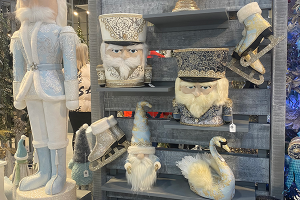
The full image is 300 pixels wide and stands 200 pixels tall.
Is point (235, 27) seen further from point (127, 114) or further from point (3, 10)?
point (3, 10)

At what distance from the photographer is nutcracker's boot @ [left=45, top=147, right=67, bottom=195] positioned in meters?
1.98

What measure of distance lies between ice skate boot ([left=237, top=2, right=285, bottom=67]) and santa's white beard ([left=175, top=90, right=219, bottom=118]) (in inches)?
12.1

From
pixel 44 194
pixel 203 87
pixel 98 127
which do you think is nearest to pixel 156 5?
pixel 203 87

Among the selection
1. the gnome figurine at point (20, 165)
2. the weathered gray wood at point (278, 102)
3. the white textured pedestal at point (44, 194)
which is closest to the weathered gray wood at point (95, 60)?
the white textured pedestal at point (44, 194)

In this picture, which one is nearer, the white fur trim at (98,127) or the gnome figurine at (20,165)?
the white fur trim at (98,127)

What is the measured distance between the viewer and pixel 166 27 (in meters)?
2.08

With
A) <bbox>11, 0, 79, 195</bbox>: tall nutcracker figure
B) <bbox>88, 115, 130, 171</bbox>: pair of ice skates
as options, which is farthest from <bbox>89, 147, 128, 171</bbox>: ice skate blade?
<bbox>11, 0, 79, 195</bbox>: tall nutcracker figure

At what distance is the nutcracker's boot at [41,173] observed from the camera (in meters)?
2.02

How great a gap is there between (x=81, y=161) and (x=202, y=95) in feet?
4.55

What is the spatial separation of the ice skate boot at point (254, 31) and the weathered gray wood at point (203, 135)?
54cm

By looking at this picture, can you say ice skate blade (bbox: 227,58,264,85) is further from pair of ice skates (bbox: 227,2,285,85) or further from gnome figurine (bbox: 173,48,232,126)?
gnome figurine (bbox: 173,48,232,126)

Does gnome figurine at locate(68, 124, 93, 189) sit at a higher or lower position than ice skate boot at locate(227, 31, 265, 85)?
lower

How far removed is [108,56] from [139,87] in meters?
0.32

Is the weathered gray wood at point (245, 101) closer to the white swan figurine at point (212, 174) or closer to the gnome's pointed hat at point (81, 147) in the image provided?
the white swan figurine at point (212, 174)
